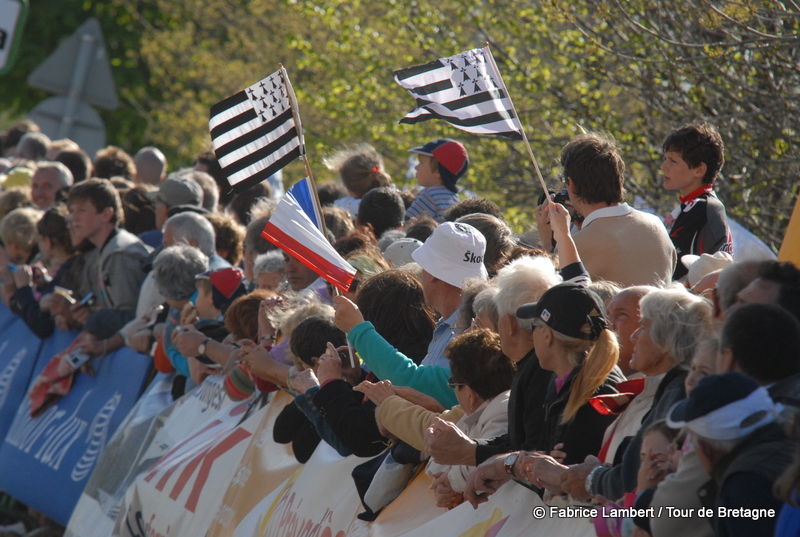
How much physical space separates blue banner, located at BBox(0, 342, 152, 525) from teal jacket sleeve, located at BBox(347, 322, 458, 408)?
3698 mm

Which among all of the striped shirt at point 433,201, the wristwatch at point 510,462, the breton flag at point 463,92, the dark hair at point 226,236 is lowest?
the dark hair at point 226,236

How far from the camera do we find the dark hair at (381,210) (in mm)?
7633

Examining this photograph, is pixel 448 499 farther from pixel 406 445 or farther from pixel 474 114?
pixel 474 114

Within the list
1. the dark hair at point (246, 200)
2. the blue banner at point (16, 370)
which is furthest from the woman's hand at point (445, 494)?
the dark hair at point (246, 200)

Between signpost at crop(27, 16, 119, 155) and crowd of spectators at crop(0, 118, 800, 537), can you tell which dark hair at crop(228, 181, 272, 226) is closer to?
crowd of spectators at crop(0, 118, 800, 537)

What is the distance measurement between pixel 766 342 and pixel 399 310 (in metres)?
2.57

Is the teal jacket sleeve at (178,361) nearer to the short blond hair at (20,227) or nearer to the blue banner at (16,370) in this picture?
the blue banner at (16,370)

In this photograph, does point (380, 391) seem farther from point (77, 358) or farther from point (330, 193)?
point (330, 193)

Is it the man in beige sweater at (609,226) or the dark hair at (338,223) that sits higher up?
the man in beige sweater at (609,226)

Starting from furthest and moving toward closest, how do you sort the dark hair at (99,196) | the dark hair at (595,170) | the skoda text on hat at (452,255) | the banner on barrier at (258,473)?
the dark hair at (99,196), the banner on barrier at (258,473), the dark hair at (595,170), the skoda text on hat at (452,255)

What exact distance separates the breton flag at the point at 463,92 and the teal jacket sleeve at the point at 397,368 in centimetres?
152

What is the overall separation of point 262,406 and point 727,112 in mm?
4147

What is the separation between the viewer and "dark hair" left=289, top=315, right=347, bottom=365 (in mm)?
5453

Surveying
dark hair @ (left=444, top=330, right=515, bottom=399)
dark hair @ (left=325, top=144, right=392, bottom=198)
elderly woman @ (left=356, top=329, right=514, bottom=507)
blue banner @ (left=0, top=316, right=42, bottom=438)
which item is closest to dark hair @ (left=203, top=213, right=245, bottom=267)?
dark hair @ (left=325, top=144, right=392, bottom=198)
